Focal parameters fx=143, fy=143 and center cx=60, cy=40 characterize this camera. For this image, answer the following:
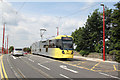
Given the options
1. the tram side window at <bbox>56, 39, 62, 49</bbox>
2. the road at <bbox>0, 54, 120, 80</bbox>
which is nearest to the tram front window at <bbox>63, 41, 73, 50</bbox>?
the tram side window at <bbox>56, 39, 62, 49</bbox>

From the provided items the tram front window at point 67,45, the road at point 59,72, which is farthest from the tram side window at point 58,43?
the road at point 59,72

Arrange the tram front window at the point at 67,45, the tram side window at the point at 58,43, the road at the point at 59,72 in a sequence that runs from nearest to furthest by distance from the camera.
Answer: the road at the point at 59,72
the tram front window at the point at 67,45
the tram side window at the point at 58,43

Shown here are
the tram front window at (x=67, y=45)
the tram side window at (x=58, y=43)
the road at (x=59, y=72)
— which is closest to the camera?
the road at (x=59, y=72)

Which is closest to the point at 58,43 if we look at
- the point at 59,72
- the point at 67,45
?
the point at 67,45

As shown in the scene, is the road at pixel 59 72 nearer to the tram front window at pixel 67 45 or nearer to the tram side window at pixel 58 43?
the tram front window at pixel 67 45

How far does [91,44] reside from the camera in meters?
36.5

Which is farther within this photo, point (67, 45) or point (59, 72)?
point (67, 45)

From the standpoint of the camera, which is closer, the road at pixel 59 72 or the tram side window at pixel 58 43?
the road at pixel 59 72

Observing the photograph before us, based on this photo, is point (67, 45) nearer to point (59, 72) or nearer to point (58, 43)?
point (58, 43)

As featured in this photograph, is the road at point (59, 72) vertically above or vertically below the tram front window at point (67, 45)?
below

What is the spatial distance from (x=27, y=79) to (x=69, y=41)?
13.1m

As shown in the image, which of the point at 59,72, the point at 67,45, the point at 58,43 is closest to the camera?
the point at 59,72

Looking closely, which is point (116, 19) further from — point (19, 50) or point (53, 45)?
point (19, 50)

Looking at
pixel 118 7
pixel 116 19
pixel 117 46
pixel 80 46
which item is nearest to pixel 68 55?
pixel 117 46
